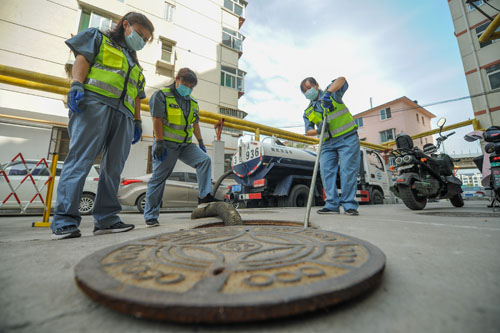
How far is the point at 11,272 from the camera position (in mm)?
831

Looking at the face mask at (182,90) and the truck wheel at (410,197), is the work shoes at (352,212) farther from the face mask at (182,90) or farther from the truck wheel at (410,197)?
the face mask at (182,90)

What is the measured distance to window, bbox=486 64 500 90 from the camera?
1083 cm

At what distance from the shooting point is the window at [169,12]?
37.7ft

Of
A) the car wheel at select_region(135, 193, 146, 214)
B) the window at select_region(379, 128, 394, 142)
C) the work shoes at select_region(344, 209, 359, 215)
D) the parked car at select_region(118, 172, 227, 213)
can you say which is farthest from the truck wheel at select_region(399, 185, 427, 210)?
the window at select_region(379, 128, 394, 142)

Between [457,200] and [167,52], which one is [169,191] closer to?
[457,200]

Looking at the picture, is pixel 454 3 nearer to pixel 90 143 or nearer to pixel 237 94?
pixel 237 94

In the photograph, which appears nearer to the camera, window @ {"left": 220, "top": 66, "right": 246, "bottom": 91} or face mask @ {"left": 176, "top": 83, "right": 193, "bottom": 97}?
face mask @ {"left": 176, "top": 83, "right": 193, "bottom": 97}

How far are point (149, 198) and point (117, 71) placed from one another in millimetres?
1300

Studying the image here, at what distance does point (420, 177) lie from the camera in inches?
140

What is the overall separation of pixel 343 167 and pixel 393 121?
24.5m

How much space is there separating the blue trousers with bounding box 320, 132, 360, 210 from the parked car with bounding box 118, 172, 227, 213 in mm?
3947

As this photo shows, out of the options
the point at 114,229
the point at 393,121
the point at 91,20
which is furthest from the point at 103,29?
the point at 393,121

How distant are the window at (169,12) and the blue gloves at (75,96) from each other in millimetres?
12409

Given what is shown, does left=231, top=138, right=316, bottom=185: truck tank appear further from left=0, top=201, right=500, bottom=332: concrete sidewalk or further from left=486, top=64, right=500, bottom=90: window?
left=486, top=64, right=500, bottom=90: window
